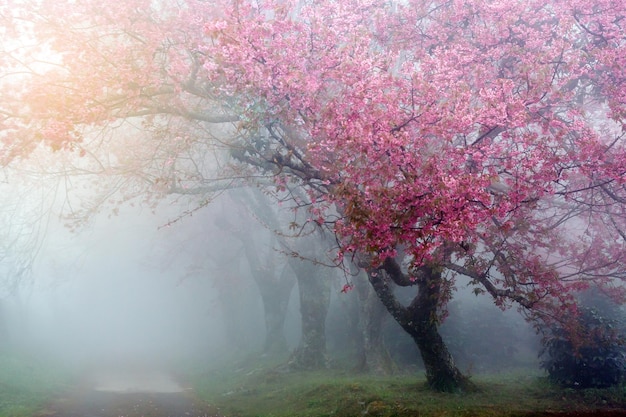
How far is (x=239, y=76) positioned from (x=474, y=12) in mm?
6596

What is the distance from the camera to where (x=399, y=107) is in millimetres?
8844

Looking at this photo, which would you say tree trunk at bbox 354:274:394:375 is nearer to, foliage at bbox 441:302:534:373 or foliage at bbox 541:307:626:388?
foliage at bbox 441:302:534:373

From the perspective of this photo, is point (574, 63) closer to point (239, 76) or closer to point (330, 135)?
point (330, 135)

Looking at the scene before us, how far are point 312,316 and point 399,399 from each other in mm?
9699

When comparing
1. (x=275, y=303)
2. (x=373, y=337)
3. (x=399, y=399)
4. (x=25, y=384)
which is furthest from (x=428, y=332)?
(x=25, y=384)

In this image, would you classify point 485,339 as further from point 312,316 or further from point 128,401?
point 128,401

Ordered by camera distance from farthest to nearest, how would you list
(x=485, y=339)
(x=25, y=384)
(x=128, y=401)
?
(x=485, y=339) < (x=25, y=384) < (x=128, y=401)

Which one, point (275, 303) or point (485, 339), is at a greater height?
point (275, 303)

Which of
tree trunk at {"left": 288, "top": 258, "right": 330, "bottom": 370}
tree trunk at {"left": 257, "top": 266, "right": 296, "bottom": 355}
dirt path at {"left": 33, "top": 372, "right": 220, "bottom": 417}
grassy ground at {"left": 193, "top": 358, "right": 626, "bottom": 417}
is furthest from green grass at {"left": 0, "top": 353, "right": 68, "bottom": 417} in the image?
tree trunk at {"left": 257, "top": 266, "right": 296, "bottom": 355}

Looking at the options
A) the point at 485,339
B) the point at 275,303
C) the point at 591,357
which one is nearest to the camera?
the point at 591,357

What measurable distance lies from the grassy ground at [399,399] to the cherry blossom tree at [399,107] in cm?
128

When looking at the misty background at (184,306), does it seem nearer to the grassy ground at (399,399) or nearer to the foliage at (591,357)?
the grassy ground at (399,399)

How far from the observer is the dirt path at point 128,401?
14.9 m

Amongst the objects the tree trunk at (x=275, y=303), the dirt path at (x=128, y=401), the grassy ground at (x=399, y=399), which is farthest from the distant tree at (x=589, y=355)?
the tree trunk at (x=275, y=303)
